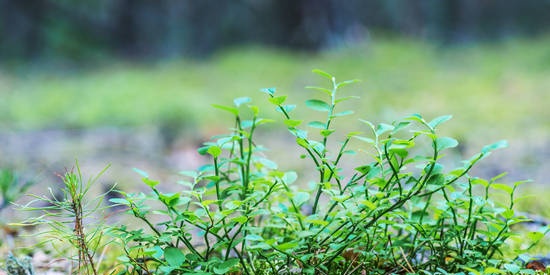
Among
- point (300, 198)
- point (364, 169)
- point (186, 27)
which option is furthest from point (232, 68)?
point (364, 169)

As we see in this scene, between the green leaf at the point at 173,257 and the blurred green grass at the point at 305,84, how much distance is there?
297 cm

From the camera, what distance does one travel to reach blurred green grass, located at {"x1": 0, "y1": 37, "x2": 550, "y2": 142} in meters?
4.28

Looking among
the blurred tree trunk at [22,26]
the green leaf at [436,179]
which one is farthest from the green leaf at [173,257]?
the blurred tree trunk at [22,26]

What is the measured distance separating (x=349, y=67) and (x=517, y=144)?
333 cm

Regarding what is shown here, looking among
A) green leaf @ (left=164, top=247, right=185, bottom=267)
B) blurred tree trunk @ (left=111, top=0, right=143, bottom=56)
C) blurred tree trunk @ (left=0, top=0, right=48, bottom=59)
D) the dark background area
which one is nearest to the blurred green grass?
the dark background area

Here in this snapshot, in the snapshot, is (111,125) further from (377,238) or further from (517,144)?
(377,238)

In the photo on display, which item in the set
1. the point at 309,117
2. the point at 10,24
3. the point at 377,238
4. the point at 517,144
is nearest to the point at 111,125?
the point at 309,117

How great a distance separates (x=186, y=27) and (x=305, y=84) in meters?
2.95

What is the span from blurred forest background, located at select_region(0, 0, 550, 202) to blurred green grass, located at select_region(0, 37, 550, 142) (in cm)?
2

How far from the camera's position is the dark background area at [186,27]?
287 inches

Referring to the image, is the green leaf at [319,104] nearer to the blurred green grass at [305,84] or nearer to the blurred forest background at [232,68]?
the blurred forest background at [232,68]

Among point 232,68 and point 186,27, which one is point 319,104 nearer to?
point 232,68

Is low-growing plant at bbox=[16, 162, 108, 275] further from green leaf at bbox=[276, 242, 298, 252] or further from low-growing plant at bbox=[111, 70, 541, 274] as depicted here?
green leaf at bbox=[276, 242, 298, 252]

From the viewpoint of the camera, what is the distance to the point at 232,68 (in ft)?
22.3
